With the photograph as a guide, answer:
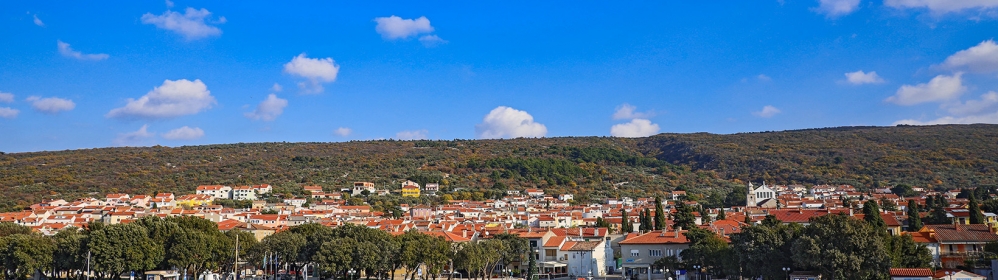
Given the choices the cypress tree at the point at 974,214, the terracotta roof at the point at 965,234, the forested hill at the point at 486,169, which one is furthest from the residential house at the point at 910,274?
the forested hill at the point at 486,169

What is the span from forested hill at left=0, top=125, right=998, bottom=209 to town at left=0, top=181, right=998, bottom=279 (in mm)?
22321

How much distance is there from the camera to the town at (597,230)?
4634cm

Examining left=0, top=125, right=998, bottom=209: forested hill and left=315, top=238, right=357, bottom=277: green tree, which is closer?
left=315, top=238, right=357, bottom=277: green tree

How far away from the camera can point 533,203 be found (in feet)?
441

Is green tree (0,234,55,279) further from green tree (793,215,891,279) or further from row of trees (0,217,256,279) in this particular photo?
green tree (793,215,891,279)

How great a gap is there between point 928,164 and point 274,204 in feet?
418

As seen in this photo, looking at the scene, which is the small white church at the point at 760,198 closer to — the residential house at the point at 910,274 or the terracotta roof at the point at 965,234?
the terracotta roof at the point at 965,234

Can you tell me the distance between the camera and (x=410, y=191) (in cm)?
14125

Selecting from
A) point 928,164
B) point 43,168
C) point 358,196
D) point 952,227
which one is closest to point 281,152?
point 43,168

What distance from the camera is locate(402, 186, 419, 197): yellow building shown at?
139625mm

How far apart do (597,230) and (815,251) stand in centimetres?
3015

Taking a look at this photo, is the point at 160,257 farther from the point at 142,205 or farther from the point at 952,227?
the point at 142,205

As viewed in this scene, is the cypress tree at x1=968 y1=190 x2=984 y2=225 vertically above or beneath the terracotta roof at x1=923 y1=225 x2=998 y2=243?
above

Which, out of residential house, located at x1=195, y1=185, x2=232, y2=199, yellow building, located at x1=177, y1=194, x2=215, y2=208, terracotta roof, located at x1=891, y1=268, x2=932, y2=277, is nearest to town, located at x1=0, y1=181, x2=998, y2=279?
terracotta roof, located at x1=891, y1=268, x2=932, y2=277
